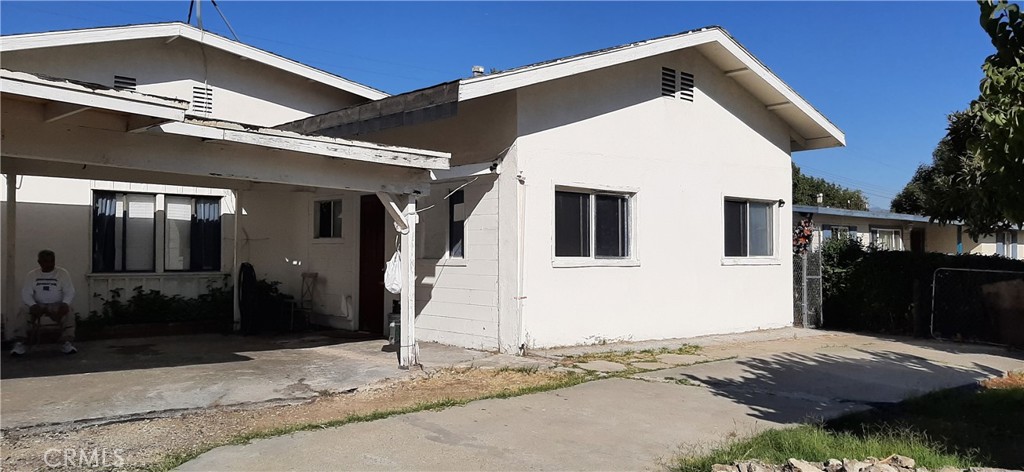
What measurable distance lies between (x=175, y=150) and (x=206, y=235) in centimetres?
720

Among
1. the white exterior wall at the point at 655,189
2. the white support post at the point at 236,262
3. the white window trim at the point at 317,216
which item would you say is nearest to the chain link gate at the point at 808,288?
the white exterior wall at the point at 655,189

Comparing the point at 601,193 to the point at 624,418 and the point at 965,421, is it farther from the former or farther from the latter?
the point at 965,421

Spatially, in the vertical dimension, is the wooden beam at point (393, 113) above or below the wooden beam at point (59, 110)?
above

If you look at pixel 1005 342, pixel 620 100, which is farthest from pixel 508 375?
pixel 1005 342

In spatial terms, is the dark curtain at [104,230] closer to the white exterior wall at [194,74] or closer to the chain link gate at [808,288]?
the white exterior wall at [194,74]

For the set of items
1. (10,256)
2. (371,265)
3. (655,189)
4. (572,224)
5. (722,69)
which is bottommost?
(371,265)

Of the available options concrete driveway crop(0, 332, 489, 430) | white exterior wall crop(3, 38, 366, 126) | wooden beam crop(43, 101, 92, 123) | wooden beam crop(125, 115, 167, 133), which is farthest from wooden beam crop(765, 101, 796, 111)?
wooden beam crop(43, 101, 92, 123)

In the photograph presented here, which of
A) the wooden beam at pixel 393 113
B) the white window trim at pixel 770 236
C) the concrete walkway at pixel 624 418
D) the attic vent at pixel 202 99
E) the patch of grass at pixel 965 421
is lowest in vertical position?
the patch of grass at pixel 965 421

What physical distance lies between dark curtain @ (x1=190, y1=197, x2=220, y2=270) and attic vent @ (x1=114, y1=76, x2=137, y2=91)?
7.59ft

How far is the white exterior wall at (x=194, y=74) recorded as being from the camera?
37.7 feet

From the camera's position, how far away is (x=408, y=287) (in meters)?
8.78

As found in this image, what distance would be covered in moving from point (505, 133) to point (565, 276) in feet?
7.38

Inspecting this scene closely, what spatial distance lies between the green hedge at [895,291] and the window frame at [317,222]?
9.47m

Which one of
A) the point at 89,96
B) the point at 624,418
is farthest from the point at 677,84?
the point at 89,96
